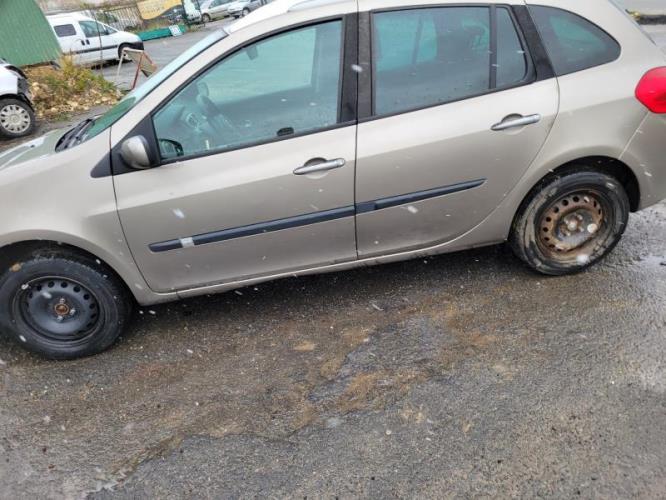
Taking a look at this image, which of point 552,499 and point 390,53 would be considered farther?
point 390,53

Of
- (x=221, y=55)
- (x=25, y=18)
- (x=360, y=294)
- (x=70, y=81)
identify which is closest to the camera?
(x=221, y=55)

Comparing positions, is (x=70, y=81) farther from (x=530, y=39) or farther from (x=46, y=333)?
(x=530, y=39)

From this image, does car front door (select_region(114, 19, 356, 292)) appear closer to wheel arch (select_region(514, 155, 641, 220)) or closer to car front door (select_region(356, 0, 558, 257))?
car front door (select_region(356, 0, 558, 257))

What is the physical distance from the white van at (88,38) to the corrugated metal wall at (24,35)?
17.0 feet

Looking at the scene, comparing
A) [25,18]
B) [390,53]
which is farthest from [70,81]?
[390,53]

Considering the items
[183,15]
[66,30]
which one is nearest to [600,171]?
[66,30]

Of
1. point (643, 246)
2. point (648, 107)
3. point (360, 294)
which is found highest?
point (648, 107)

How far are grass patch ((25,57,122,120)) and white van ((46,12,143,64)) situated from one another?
7248mm

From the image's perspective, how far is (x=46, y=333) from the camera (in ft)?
9.68

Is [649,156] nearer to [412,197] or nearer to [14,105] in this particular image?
[412,197]

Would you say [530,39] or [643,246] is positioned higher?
[530,39]

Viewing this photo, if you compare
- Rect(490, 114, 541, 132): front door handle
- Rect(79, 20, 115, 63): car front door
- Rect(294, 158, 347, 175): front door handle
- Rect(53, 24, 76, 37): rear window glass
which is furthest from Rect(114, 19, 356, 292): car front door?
Rect(53, 24, 76, 37): rear window glass

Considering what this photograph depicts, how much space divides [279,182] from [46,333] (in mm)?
1620

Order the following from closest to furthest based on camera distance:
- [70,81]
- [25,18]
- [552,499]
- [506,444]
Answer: [552,499] → [506,444] → [70,81] → [25,18]
